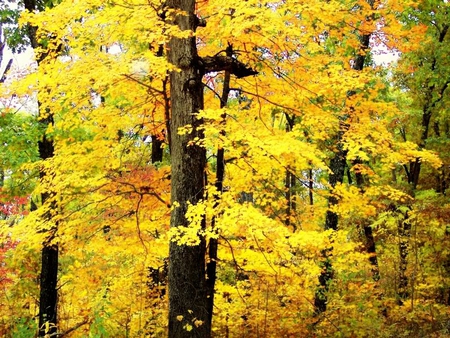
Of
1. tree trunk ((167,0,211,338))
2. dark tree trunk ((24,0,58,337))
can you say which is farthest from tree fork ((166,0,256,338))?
dark tree trunk ((24,0,58,337))

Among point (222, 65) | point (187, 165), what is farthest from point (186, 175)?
point (222, 65)

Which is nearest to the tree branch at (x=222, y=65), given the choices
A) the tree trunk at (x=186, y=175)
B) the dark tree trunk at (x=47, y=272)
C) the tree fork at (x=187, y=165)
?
the tree fork at (x=187, y=165)

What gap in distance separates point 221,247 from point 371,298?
5.23m

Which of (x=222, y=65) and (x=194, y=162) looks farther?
(x=222, y=65)

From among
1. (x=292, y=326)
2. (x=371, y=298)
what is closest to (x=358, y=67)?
(x=371, y=298)

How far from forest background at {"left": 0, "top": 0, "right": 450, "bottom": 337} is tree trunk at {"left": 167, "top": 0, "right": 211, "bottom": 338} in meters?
0.02

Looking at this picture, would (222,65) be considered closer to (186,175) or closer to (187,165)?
(187,165)

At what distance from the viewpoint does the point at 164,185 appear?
28.8 feet

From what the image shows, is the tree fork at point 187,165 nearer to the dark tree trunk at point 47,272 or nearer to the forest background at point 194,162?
the forest background at point 194,162

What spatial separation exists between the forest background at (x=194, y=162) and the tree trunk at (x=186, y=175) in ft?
0.08

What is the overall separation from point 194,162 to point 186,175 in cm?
26

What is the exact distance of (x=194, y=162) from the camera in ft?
23.0

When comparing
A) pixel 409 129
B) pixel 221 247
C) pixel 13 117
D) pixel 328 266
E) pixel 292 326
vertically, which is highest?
pixel 409 129

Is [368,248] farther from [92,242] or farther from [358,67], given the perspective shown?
[92,242]
